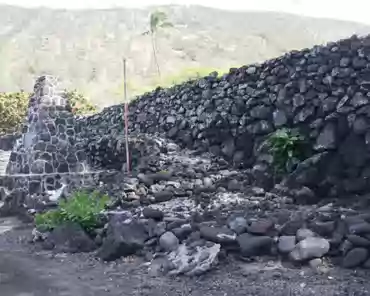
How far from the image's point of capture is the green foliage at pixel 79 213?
26.7ft

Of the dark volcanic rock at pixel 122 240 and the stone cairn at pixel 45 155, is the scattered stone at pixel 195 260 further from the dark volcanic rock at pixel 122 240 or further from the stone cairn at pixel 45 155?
the stone cairn at pixel 45 155

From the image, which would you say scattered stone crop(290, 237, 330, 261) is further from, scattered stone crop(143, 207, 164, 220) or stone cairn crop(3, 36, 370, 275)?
scattered stone crop(143, 207, 164, 220)

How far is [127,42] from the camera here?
60688 millimetres

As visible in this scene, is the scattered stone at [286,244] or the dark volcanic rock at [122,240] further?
the dark volcanic rock at [122,240]

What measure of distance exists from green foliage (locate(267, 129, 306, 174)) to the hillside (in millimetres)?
27710

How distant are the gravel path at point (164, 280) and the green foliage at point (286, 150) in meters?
2.80

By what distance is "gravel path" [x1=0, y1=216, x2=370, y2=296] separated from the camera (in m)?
5.36

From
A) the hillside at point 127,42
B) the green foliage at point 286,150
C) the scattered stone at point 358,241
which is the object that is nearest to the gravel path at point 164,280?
the scattered stone at point 358,241

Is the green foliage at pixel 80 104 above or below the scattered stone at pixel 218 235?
above

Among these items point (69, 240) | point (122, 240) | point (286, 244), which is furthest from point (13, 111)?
point (286, 244)

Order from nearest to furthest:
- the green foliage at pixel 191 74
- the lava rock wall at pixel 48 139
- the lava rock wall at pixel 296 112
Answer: the lava rock wall at pixel 296 112 < the lava rock wall at pixel 48 139 < the green foliage at pixel 191 74

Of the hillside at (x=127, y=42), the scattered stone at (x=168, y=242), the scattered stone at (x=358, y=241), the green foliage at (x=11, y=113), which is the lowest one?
the scattered stone at (x=168, y=242)

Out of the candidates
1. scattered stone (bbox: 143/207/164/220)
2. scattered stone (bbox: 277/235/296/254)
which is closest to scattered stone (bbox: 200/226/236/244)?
scattered stone (bbox: 277/235/296/254)

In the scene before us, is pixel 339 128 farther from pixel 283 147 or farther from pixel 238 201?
pixel 238 201
